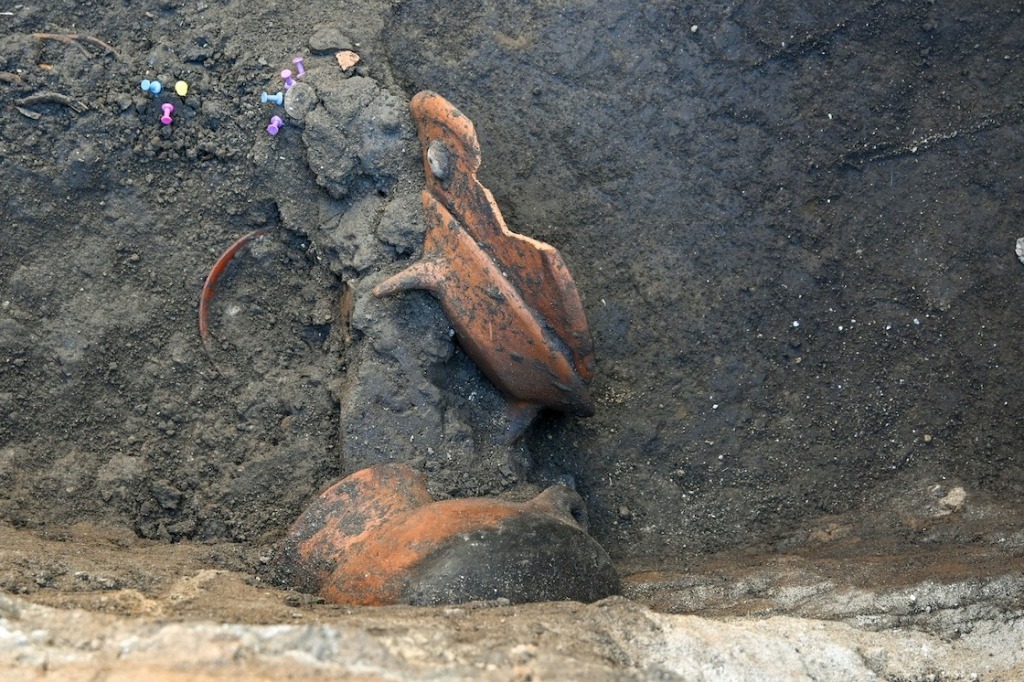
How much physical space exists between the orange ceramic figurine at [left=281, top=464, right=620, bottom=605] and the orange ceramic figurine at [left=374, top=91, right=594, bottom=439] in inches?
16.5

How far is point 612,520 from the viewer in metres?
3.69

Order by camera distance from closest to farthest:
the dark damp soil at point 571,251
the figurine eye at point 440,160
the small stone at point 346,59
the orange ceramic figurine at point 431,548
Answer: the orange ceramic figurine at point 431,548 < the figurine eye at point 440,160 < the dark damp soil at point 571,251 < the small stone at point 346,59

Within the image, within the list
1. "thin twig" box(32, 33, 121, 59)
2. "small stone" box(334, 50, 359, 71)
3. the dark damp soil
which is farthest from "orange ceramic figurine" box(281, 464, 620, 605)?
"thin twig" box(32, 33, 121, 59)

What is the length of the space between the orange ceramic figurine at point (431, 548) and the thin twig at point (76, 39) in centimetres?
189

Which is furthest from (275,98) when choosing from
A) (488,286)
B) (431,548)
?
(431,548)

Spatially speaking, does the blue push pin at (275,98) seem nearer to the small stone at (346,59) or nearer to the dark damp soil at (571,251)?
the dark damp soil at (571,251)

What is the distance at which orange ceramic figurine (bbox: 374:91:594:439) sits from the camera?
323 cm

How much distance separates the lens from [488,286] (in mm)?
3295

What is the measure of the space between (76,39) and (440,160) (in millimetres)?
1548

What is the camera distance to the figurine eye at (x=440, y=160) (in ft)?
11.0

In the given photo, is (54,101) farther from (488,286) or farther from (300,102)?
(488,286)

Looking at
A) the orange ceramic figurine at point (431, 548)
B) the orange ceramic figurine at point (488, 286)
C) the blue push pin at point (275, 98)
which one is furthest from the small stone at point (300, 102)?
the orange ceramic figurine at point (431, 548)

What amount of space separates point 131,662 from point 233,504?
1346 mm

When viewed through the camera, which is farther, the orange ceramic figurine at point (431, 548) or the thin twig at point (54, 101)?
the thin twig at point (54, 101)
